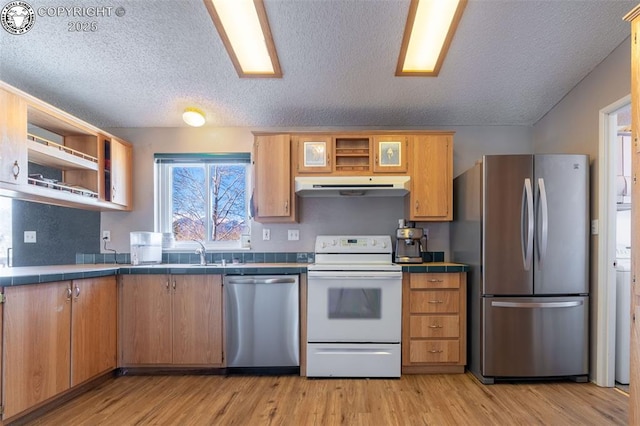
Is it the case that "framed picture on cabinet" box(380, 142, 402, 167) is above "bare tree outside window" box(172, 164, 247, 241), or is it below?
above

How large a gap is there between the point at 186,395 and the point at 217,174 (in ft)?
6.55

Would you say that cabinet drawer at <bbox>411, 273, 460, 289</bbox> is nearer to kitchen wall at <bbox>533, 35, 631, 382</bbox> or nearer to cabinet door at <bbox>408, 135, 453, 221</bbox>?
cabinet door at <bbox>408, 135, 453, 221</bbox>

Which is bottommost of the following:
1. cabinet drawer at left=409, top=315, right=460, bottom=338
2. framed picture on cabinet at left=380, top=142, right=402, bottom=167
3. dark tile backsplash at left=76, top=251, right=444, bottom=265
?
cabinet drawer at left=409, top=315, right=460, bottom=338

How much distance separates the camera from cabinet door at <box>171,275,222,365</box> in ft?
8.65

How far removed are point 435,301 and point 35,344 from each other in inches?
107

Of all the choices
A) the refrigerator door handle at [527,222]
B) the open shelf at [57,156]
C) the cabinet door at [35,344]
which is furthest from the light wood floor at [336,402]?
the open shelf at [57,156]

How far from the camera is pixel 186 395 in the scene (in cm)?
234

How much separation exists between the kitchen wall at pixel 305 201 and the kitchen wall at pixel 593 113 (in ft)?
1.57

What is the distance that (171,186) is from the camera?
3.42 m

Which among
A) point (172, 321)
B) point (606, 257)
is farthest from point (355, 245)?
point (606, 257)

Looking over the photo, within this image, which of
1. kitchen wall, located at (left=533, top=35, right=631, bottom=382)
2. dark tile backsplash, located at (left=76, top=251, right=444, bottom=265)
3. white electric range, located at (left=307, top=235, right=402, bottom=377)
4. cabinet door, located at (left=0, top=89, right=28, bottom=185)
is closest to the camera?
cabinet door, located at (left=0, top=89, right=28, bottom=185)

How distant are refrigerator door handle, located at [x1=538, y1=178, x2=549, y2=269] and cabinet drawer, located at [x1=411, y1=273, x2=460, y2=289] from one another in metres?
0.61

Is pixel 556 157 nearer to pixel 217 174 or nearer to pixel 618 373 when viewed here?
pixel 618 373

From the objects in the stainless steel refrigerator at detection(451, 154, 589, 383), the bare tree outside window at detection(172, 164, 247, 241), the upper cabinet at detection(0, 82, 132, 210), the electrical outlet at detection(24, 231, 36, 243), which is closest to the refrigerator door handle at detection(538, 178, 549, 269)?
the stainless steel refrigerator at detection(451, 154, 589, 383)
